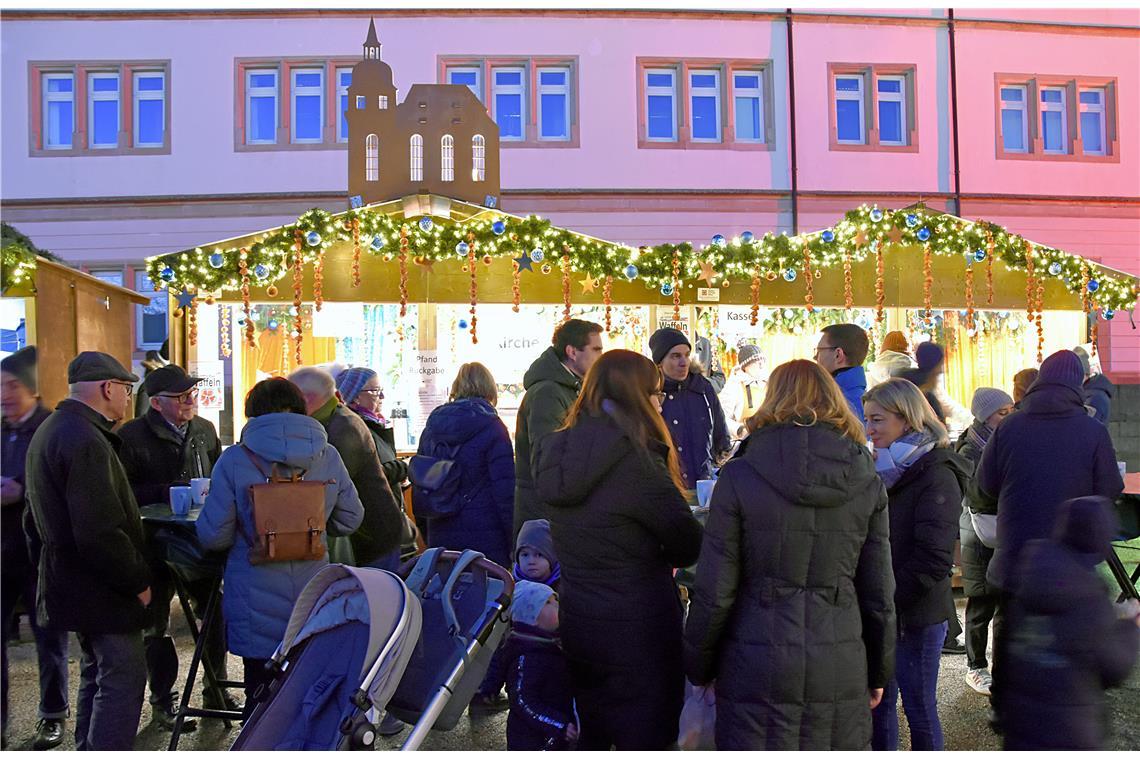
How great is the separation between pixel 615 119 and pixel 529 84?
1.78m

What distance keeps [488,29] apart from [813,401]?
1748 cm

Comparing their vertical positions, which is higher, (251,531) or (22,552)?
(251,531)

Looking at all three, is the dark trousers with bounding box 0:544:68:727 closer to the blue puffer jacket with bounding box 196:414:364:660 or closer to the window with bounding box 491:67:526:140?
the blue puffer jacket with bounding box 196:414:364:660

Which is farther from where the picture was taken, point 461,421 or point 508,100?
point 508,100

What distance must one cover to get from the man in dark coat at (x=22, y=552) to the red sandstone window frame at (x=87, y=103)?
14668mm

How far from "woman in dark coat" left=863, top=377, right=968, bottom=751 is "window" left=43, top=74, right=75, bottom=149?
18609 mm

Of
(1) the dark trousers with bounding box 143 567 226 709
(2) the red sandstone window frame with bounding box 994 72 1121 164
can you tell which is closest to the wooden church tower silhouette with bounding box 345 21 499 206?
(1) the dark trousers with bounding box 143 567 226 709

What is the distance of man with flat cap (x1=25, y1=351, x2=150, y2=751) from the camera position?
12.1ft

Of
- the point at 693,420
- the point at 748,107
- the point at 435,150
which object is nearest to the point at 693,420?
the point at 693,420

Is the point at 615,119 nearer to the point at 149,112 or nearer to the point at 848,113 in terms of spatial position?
A: the point at 848,113

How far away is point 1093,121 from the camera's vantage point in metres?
20.0

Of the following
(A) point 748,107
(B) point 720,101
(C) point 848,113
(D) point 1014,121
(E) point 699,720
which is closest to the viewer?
(E) point 699,720

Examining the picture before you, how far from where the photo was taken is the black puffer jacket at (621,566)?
2.96m

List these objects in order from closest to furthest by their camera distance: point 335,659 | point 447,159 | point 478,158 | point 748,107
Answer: point 335,659 → point 447,159 → point 478,158 → point 748,107
